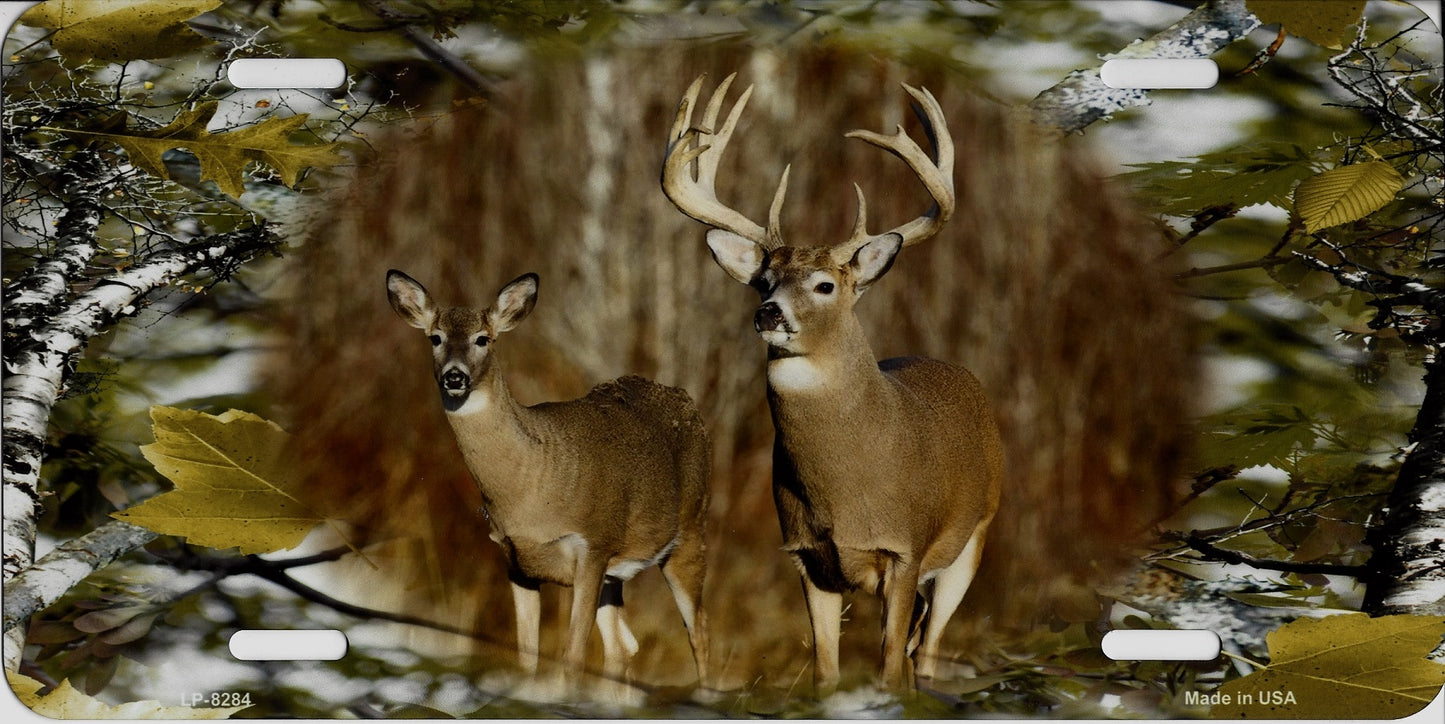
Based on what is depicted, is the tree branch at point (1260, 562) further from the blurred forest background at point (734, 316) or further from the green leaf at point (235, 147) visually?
the green leaf at point (235, 147)

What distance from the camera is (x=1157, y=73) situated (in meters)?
3.21

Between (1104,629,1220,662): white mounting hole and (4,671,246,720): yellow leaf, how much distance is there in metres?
1.95

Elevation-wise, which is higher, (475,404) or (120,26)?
(120,26)

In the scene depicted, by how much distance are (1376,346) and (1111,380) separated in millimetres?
615

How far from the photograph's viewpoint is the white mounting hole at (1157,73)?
321cm

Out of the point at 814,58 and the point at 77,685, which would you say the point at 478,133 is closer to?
the point at 814,58

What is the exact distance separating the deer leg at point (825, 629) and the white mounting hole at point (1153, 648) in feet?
2.03

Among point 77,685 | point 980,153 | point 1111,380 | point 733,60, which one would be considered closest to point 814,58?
point 733,60

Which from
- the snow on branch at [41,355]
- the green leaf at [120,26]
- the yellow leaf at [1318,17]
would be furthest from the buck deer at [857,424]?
the green leaf at [120,26]

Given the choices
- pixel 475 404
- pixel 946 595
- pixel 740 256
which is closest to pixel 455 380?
pixel 475 404

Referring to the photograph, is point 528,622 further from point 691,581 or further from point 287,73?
point 287,73

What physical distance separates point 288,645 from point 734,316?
4.08 feet

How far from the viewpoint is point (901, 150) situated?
10.1 ft

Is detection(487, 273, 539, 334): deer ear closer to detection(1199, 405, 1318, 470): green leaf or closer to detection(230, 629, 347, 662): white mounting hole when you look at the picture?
detection(230, 629, 347, 662): white mounting hole
